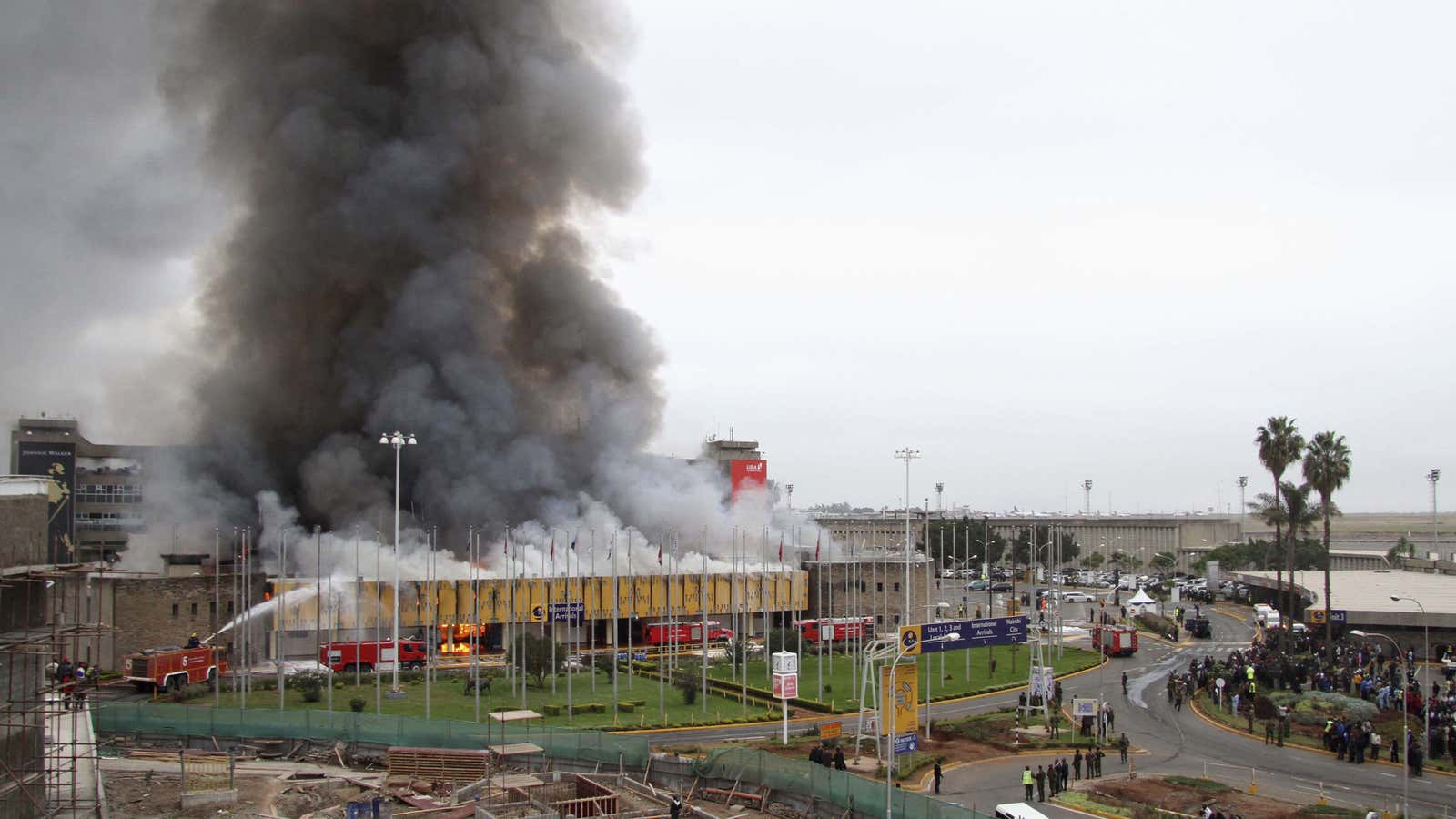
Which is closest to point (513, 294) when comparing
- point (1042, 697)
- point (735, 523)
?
point (735, 523)

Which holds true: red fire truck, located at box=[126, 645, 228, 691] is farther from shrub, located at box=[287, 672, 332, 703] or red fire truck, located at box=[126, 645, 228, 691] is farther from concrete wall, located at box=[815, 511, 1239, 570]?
concrete wall, located at box=[815, 511, 1239, 570]

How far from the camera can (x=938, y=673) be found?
61438 millimetres

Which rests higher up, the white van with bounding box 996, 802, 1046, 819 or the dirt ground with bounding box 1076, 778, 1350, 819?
the white van with bounding box 996, 802, 1046, 819

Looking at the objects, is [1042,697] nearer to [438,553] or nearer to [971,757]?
[971,757]

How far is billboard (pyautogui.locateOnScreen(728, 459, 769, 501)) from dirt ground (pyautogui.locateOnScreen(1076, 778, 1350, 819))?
7798 cm

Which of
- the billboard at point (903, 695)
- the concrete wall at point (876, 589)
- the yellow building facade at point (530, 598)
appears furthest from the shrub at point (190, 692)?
the concrete wall at point (876, 589)

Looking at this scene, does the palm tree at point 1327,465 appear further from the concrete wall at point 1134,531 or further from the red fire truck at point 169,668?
the concrete wall at point 1134,531

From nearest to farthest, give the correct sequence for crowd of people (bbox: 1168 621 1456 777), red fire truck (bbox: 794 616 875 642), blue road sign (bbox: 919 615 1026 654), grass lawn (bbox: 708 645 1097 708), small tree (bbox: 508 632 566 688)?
crowd of people (bbox: 1168 621 1456 777), blue road sign (bbox: 919 615 1026 654), grass lawn (bbox: 708 645 1097 708), small tree (bbox: 508 632 566 688), red fire truck (bbox: 794 616 875 642)

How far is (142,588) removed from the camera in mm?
59469

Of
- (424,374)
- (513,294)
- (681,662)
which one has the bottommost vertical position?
(681,662)

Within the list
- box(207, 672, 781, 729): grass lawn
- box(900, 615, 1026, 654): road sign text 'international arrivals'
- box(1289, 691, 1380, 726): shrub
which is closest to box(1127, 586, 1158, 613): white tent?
box(900, 615, 1026, 654): road sign text 'international arrivals'

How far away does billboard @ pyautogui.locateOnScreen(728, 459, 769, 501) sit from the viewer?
371 ft

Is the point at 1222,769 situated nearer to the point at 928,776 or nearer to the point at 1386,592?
the point at 928,776

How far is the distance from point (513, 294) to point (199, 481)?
26414 millimetres
